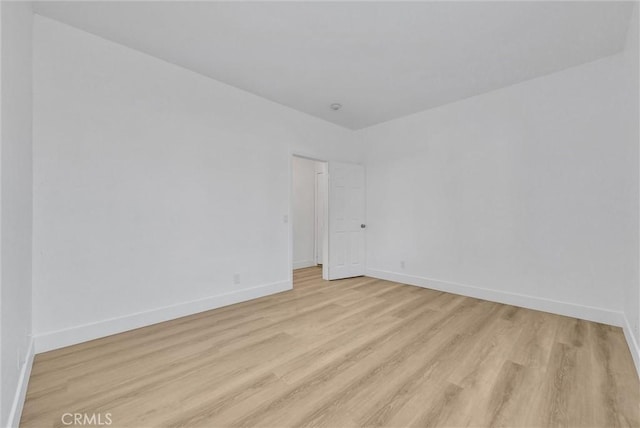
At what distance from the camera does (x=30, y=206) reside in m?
2.14

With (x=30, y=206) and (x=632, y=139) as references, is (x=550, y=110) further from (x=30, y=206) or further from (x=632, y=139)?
(x=30, y=206)

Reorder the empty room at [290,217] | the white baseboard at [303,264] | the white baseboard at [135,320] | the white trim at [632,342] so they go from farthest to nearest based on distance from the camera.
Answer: the white baseboard at [303,264]
the white baseboard at [135,320]
the white trim at [632,342]
the empty room at [290,217]

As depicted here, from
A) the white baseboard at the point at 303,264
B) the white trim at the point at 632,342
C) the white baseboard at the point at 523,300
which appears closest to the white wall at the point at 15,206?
the white trim at the point at 632,342

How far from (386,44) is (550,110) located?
2.21m

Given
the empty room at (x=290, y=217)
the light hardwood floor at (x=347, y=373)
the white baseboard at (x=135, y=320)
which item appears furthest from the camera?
the white baseboard at (x=135, y=320)

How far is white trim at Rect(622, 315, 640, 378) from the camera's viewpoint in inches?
80.0

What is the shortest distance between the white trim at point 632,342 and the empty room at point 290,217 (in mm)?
53

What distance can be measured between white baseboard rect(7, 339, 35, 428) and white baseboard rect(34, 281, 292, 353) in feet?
0.55

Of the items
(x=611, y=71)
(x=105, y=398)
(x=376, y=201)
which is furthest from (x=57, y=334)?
(x=611, y=71)

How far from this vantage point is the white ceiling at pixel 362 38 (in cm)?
220

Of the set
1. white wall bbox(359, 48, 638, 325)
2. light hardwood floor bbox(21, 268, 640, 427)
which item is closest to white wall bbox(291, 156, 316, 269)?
white wall bbox(359, 48, 638, 325)

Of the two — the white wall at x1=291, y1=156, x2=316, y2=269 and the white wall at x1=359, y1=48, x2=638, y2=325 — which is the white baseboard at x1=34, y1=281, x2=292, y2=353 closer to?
the white wall at x1=291, y1=156, x2=316, y2=269

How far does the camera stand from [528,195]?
336cm

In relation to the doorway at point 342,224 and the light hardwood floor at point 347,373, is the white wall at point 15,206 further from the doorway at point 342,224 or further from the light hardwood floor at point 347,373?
the doorway at point 342,224
